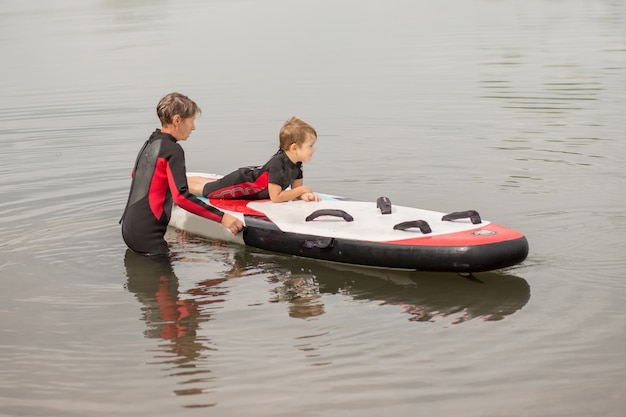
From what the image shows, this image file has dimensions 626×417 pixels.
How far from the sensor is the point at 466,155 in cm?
1148

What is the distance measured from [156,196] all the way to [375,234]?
1.86 meters

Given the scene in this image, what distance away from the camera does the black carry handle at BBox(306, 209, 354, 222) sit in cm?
781

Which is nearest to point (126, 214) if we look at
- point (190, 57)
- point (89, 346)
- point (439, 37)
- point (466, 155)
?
point (89, 346)

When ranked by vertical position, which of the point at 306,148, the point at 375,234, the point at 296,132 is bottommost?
the point at 375,234

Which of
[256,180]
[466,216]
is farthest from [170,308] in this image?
[466,216]

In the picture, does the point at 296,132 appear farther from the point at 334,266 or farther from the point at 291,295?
the point at 291,295

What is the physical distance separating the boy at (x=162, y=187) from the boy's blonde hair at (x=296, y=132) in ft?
2.55

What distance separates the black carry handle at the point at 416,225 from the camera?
7.32 meters

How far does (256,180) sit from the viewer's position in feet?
28.3

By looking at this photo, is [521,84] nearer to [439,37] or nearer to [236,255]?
[439,37]

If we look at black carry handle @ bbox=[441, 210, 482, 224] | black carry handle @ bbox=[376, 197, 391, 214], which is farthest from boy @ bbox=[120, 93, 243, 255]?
black carry handle @ bbox=[441, 210, 482, 224]

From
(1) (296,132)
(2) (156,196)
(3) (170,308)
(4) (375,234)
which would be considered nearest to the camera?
(3) (170,308)

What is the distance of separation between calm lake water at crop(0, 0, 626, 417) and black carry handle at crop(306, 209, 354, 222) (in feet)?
1.24

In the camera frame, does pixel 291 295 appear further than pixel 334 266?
No
